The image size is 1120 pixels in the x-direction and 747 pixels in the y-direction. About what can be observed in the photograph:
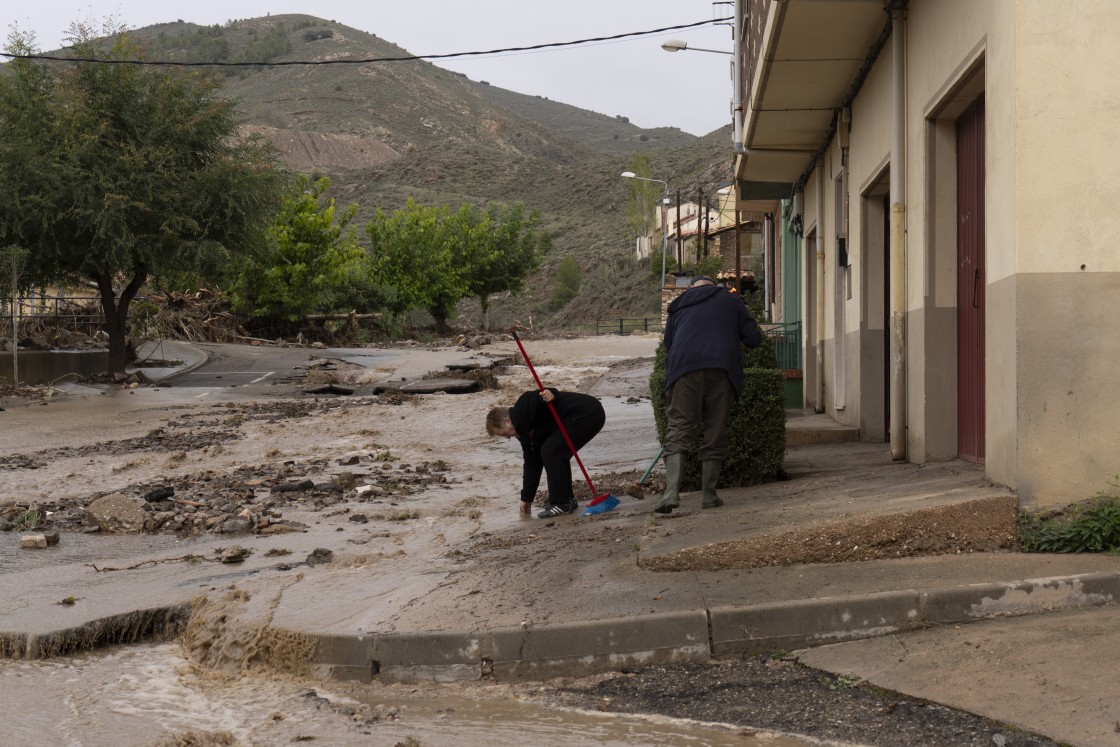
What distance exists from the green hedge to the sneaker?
2.72ft

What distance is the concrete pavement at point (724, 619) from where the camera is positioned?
175 inches

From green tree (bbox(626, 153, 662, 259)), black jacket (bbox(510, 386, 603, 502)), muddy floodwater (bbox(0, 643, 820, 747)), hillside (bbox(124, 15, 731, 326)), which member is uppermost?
hillside (bbox(124, 15, 731, 326))

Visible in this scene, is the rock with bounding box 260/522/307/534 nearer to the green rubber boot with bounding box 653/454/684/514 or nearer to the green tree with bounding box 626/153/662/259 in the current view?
the green rubber boot with bounding box 653/454/684/514

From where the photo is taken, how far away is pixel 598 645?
201 inches

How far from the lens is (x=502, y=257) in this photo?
2322 inches

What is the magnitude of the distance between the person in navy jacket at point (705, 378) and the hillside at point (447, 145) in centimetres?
6161

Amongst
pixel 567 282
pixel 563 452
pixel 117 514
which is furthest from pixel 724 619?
pixel 567 282

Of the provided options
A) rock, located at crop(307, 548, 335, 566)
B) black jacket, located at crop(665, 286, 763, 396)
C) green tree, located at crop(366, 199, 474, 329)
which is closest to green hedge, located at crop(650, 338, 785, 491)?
black jacket, located at crop(665, 286, 763, 396)

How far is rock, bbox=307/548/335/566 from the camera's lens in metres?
7.55

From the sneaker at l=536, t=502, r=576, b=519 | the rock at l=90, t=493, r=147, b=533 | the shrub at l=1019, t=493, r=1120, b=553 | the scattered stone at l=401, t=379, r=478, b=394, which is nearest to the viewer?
the shrub at l=1019, t=493, r=1120, b=553

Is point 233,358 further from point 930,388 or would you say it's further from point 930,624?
point 930,624

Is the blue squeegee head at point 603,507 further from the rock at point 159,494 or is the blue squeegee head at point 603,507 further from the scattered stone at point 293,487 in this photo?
the rock at point 159,494

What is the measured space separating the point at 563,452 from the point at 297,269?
110ft

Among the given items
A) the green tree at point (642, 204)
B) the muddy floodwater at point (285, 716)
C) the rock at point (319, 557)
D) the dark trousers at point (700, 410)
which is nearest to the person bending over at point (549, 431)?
the dark trousers at point (700, 410)
